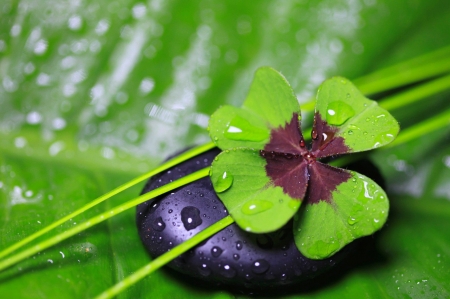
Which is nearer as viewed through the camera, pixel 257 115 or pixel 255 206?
pixel 255 206

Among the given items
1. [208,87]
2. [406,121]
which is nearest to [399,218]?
[406,121]

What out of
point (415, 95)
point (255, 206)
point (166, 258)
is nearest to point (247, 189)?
point (255, 206)

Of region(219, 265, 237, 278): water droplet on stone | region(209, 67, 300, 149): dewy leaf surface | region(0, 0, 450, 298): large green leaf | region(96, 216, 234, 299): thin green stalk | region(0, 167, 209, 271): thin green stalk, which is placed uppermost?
region(0, 0, 450, 298): large green leaf

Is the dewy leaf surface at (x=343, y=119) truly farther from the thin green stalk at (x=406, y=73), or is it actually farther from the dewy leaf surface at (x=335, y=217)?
the thin green stalk at (x=406, y=73)

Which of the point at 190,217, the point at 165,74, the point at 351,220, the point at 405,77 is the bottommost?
the point at 351,220

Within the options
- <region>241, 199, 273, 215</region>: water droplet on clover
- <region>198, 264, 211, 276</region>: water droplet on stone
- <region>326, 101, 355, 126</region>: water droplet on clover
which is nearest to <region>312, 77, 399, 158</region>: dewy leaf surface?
<region>326, 101, 355, 126</region>: water droplet on clover

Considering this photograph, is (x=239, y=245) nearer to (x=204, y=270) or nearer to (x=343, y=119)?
(x=204, y=270)

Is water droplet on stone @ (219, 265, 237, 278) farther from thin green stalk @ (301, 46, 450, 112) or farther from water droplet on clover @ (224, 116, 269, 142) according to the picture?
thin green stalk @ (301, 46, 450, 112)
